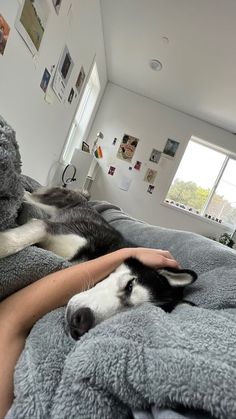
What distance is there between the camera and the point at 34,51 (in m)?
1.86

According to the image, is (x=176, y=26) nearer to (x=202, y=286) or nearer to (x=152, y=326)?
(x=202, y=286)

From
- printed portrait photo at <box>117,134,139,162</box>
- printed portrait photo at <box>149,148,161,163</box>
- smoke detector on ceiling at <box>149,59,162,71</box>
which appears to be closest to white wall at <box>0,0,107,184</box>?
smoke detector on ceiling at <box>149,59,162,71</box>

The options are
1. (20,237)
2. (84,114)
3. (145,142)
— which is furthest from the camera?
(145,142)

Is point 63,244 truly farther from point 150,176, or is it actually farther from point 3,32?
point 150,176

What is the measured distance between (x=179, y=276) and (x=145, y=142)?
15.1 ft

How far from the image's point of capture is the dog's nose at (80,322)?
59 centimetres

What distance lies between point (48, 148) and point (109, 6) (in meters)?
1.71

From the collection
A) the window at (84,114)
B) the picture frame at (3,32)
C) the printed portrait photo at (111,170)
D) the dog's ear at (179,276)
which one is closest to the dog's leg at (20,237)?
the dog's ear at (179,276)

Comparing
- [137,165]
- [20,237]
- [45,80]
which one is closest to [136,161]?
[137,165]

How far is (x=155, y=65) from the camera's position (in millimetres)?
3947

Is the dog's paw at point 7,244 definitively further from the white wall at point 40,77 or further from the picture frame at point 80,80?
the picture frame at point 80,80

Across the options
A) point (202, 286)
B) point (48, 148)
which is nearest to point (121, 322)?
point (202, 286)

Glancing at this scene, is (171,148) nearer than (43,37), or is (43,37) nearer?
(43,37)

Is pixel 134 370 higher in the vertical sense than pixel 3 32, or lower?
lower
